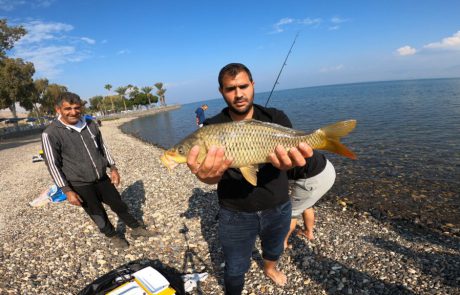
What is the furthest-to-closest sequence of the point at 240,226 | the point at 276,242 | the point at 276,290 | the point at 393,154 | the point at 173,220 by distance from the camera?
1. the point at 393,154
2. the point at 173,220
3. the point at 276,290
4. the point at 276,242
5. the point at 240,226

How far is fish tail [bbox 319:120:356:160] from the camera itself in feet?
10.1

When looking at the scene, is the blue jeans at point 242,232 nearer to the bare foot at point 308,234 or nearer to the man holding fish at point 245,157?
the man holding fish at point 245,157

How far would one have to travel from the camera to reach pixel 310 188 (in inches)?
184

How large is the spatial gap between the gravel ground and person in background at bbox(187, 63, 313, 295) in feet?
5.99

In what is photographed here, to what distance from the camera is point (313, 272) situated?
16.5 ft

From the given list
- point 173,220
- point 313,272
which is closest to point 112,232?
point 173,220

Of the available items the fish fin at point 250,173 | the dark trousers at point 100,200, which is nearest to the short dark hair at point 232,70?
the fish fin at point 250,173

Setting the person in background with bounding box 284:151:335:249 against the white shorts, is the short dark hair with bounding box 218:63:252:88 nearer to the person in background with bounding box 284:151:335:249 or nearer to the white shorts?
the person in background with bounding box 284:151:335:249

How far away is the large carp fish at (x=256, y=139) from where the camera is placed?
3031 mm

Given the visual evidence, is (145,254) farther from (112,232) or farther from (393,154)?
(393,154)

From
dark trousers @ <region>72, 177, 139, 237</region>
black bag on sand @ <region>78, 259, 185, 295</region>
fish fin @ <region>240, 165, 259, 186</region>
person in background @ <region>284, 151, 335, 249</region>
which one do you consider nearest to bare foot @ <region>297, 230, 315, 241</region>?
person in background @ <region>284, 151, 335, 249</region>

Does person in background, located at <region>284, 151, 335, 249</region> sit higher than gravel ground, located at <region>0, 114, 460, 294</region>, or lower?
higher

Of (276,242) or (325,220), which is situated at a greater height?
(276,242)

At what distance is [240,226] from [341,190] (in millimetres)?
Answer: 7725
